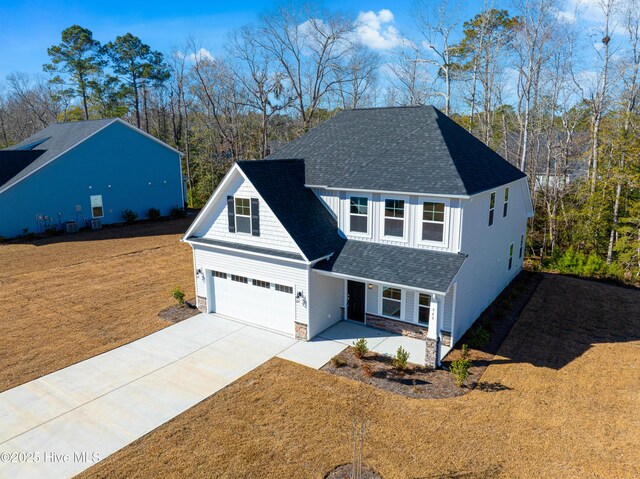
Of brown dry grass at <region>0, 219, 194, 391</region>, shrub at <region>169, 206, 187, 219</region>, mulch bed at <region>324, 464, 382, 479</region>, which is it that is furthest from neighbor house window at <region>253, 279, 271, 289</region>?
shrub at <region>169, 206, 187, 219</region>

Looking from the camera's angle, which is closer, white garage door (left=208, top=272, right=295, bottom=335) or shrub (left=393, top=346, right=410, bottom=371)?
shrub (left=393, top=346, right=410, bottom=371)

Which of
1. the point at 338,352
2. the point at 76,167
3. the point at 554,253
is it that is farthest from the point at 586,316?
the point at 76,167

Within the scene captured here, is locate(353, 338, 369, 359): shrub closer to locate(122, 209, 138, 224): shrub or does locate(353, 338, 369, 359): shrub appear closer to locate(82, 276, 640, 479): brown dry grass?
locate(82, 276, 640, 479): brown dry grass

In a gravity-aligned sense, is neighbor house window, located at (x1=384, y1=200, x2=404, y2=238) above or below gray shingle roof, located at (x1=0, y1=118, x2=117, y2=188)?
below

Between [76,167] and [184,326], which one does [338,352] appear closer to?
[184,326]

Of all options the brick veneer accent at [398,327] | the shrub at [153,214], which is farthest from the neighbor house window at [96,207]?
the brick veneer accent at [398,327]

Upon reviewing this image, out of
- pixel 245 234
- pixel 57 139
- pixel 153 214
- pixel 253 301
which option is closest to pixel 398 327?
pixel 253 301
